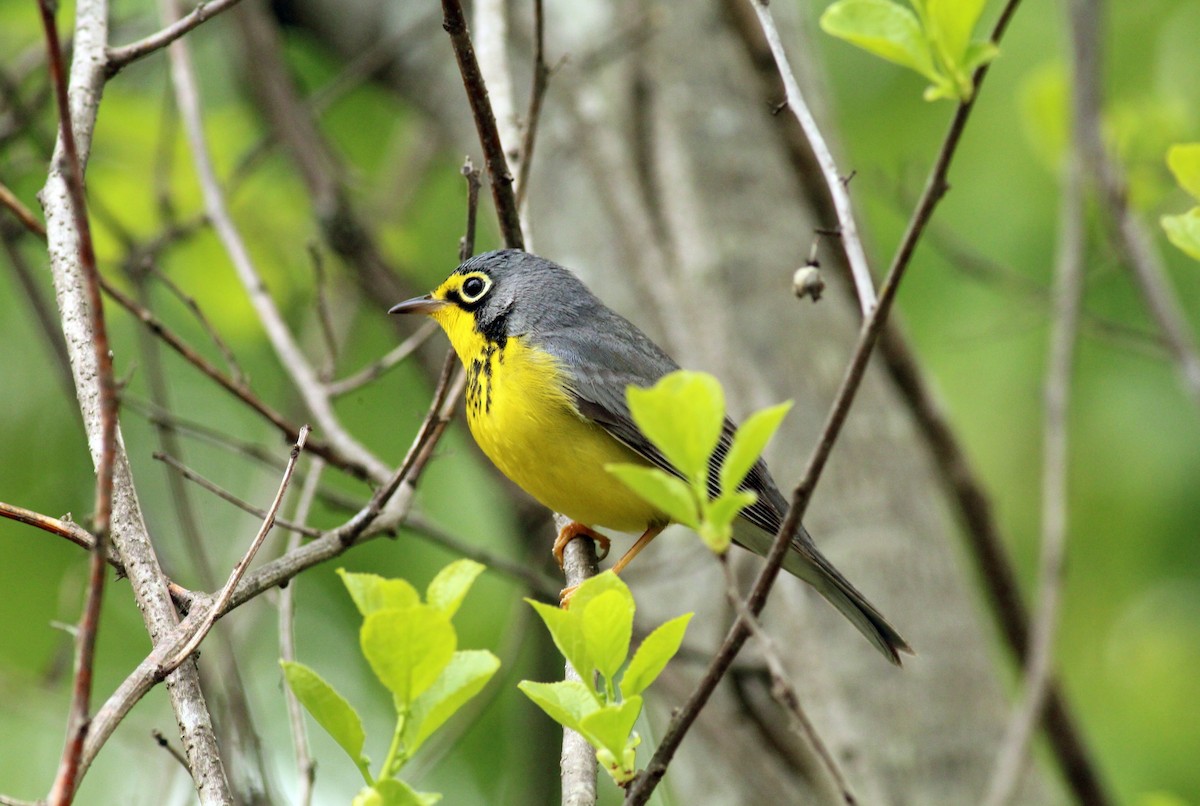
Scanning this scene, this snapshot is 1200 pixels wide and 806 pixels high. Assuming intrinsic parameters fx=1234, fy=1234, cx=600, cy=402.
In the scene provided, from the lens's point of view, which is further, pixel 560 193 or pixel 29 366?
pixel 29 366

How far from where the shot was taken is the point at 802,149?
6766 millimetres

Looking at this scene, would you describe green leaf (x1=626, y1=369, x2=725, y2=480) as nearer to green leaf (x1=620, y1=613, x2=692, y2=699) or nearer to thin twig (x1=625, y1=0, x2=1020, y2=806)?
thin twig (x1=625, y1=0, x2=1020, y2=806)

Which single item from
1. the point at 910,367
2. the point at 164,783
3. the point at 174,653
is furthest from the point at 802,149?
the point at 174,653

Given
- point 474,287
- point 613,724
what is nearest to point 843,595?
point 474,287

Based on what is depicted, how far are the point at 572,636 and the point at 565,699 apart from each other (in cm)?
15

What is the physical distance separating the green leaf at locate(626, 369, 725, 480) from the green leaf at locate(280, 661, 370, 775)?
2.52 ft

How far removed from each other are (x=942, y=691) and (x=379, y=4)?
537 cm

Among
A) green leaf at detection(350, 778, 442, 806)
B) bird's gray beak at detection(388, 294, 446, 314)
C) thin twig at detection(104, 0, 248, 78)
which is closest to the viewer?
green leaf at detection(350, 778, 442, 806)

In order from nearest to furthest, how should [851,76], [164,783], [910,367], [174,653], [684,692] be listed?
[174,653] → [164,783] → [684,692] → [910,367] → [851,76]

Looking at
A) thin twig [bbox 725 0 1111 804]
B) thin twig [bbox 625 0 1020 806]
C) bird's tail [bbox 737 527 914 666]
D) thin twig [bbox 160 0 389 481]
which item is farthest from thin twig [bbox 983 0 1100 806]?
thin twig [bbox 160 0 389 481]

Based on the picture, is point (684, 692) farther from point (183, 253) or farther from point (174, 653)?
point (183, 253)

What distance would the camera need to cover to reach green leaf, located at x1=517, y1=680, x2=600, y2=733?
2.54m

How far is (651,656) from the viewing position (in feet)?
8.29

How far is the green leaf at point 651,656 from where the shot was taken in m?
2.49
